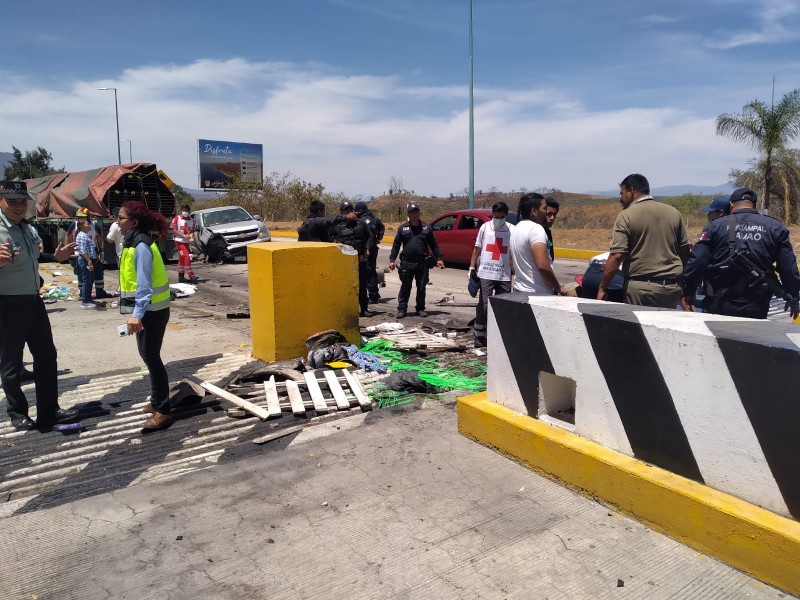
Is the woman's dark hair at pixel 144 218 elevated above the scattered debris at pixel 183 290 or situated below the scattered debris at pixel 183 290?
above

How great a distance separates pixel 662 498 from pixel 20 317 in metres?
4.68

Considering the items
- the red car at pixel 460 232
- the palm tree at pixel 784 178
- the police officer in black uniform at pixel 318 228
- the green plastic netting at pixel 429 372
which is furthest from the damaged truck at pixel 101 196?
the palm tree at pixel 784 178

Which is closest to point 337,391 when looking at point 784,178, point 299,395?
point 299,395

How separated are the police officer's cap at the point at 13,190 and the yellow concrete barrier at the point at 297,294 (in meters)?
2.23

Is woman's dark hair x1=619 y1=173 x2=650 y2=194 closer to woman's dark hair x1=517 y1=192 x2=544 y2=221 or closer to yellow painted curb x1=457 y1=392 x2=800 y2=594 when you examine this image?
woman's dark hair x1=517 y1=192 x2=544 y2=221

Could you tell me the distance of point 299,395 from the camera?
207 inches

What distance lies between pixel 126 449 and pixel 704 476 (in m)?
3.82

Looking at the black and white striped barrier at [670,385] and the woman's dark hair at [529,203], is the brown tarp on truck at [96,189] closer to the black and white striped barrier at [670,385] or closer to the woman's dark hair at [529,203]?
the woman's dark hair at [529,203]

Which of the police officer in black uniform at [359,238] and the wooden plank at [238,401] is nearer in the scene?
the wooden plank at [238,401]

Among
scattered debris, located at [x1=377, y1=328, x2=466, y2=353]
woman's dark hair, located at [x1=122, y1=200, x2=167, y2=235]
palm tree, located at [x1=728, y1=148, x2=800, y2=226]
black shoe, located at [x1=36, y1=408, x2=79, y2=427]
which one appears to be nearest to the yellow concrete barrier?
scattered debris, located at [x1=377, y1=328, x2=466, y2=353]

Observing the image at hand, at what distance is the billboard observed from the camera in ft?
169

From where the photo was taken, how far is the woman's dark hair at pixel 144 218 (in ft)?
15.5

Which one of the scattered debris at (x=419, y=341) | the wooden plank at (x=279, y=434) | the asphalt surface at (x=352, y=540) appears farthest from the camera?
the scattered debris at (x=419, y=341)

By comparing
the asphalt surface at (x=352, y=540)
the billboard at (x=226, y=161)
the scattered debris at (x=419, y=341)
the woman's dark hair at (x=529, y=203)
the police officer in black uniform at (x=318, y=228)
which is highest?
the billboard at (x=226, y=161)
